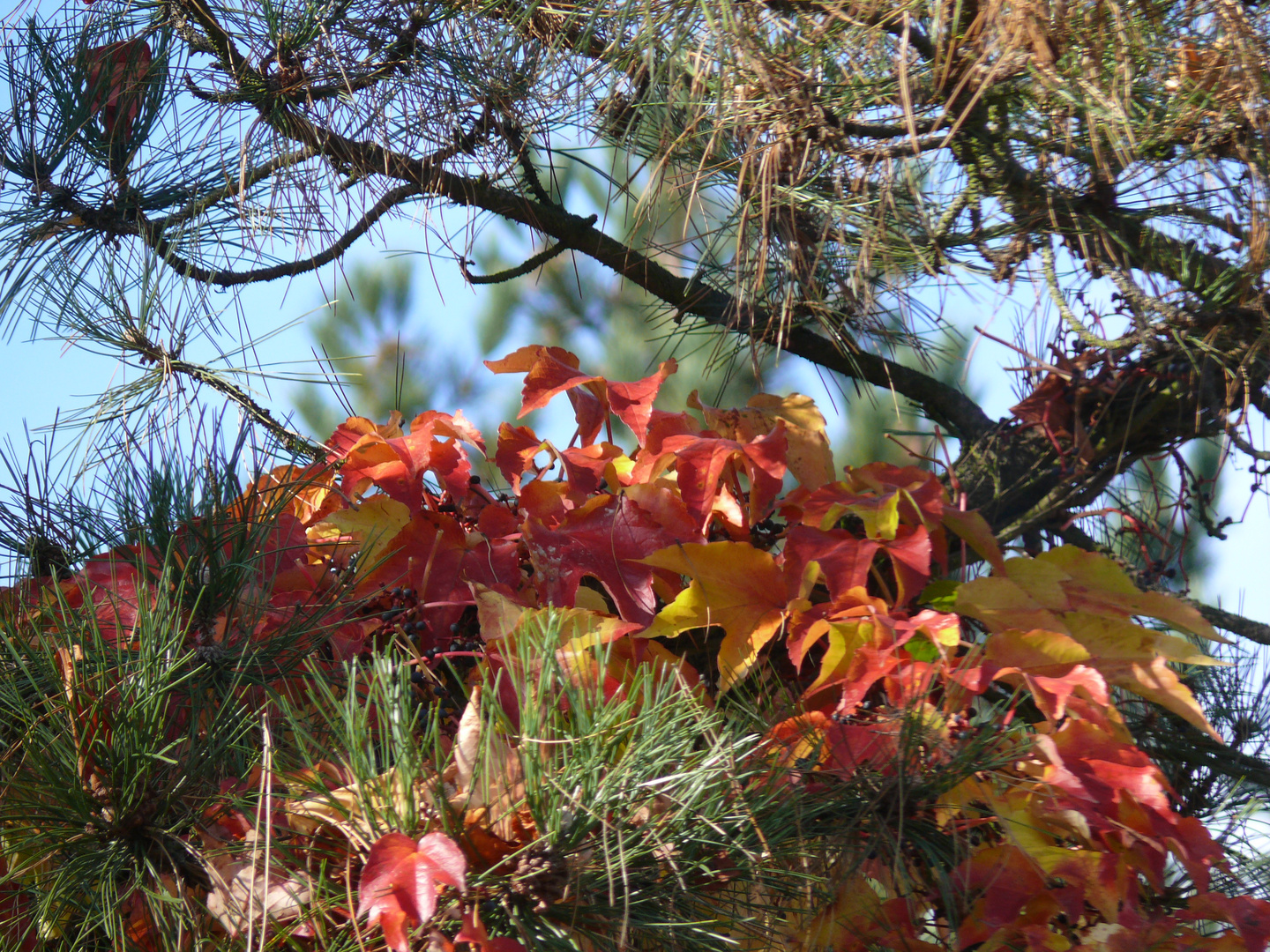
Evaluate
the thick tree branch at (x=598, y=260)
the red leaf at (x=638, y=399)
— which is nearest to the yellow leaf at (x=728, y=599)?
the red leaf at (x=638, y=399)

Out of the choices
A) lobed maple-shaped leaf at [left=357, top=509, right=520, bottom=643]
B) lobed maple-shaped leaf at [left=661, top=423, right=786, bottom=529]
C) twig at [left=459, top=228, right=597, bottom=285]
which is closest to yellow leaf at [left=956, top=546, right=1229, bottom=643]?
lobed maple-shaped leaf at [left=661, top=423, right=786, bottom=529]

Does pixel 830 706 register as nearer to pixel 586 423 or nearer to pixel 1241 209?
pixel 586 423

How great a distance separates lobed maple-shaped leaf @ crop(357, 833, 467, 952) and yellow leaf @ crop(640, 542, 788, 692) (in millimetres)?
175

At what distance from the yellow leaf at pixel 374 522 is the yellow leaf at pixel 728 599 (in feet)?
0.45

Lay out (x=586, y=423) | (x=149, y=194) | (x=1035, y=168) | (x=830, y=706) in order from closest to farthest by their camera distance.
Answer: (x=830, y=706) < (x=586, y=423) < (x=149, y=194) < (x=1035, y=168)

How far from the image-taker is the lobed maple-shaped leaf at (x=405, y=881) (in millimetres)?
291

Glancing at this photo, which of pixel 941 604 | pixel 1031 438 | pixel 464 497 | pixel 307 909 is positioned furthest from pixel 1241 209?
pixel 307 909

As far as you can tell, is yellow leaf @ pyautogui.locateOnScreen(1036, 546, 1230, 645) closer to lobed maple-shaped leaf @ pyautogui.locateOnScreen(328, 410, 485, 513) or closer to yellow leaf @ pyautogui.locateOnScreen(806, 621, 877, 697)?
yellow leaf @ pyautogui.locateOnScreen(806, 621, 877, 697)

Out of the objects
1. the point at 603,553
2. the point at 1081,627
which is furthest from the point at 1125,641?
the point at 603,553

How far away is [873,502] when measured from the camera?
0.50 meters

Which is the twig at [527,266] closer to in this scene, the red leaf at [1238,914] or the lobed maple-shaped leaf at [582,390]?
the lobed maple-shaped leaf at [582,390]

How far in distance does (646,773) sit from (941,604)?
23 cm

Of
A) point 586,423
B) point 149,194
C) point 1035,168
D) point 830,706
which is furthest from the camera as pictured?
point 1035,168

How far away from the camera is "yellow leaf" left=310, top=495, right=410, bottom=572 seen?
1.72 ft
